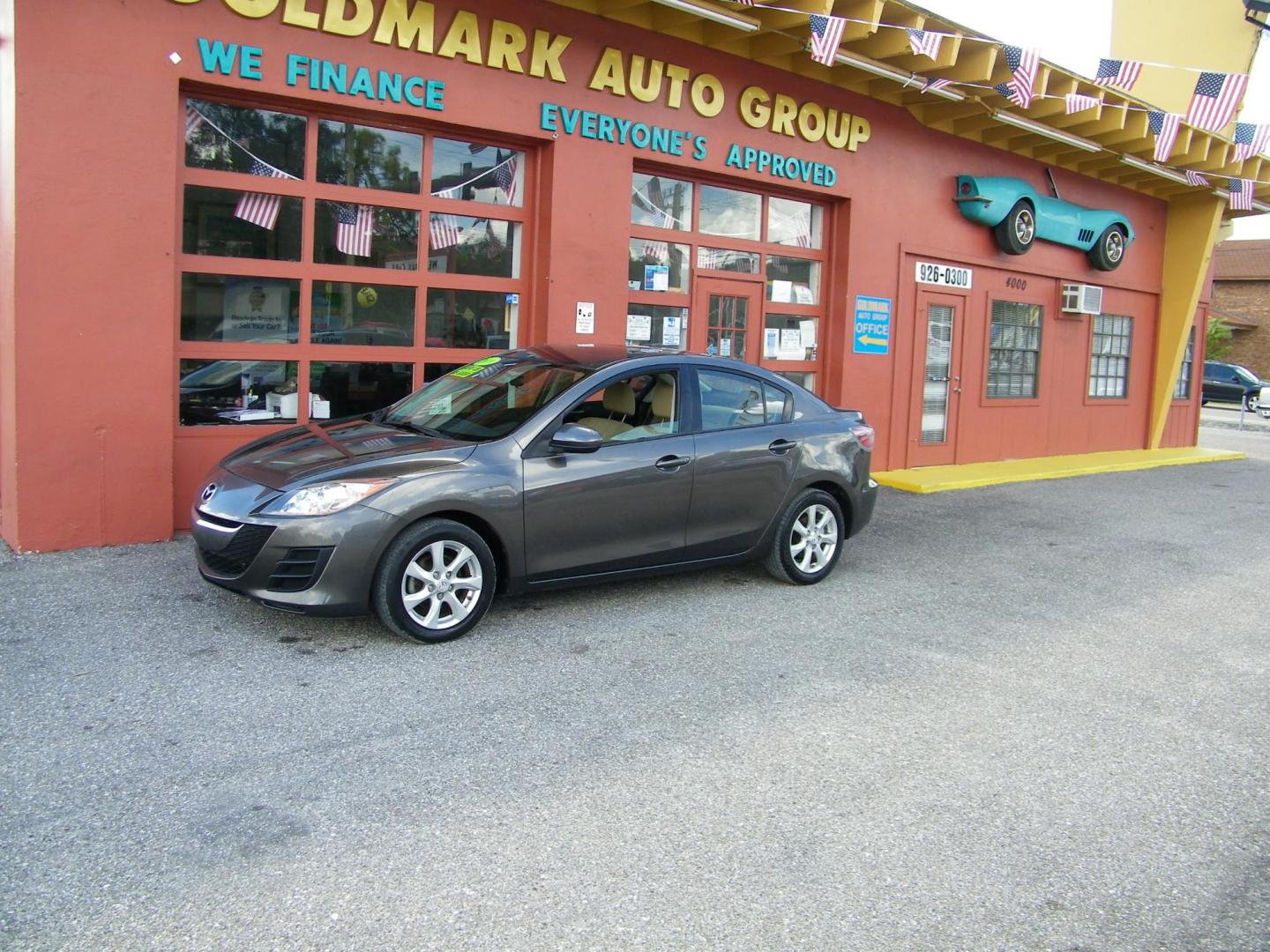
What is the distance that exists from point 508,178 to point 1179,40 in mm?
12233

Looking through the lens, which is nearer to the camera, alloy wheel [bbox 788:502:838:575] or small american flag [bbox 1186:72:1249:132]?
alloy wheel [bbox 788:502:838:575]

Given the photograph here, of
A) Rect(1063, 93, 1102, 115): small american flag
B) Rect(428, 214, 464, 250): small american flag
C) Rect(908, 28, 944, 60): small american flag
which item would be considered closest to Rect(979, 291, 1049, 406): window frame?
Rect(1063, 93, 1102, 115): small american flag

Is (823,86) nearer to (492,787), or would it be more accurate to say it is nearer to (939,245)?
(939,245)

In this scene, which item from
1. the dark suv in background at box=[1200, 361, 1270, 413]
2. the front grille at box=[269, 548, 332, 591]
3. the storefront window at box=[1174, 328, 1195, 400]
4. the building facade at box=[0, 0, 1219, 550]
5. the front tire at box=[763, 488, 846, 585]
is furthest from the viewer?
the dark suv in background at box=[1200, 361, 1270, 413]

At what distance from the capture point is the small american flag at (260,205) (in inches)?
309

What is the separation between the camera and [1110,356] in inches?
636

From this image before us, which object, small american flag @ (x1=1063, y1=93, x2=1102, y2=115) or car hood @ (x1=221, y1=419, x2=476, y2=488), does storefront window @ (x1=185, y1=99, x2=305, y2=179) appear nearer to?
car hood @ (x1=221, y1=419, x2=476, y2=488)

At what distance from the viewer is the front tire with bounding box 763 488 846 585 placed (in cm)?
678

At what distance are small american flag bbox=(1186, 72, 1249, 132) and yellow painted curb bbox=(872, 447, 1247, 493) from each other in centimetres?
432

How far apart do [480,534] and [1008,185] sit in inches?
399

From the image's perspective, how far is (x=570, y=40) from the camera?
901 cm

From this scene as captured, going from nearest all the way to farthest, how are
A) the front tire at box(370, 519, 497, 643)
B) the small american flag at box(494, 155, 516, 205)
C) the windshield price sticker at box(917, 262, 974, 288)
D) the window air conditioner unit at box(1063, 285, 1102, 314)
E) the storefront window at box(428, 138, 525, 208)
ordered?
the front tire at box(370, 519, 497, 643)
the storefront window at box(428, 138, 525, 208)
the small american flag at box(494, 155, 516, 205)
the windshield price sticker at box(917, 262, 974, 288)
the window air conditioner unit at box(1063, 285, 1102, 314)

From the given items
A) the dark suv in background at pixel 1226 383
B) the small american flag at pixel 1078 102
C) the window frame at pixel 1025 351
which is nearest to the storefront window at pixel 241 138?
the small american flag at pixel 1078 102

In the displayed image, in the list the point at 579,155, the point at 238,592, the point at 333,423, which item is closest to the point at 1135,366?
the point at 579,155
